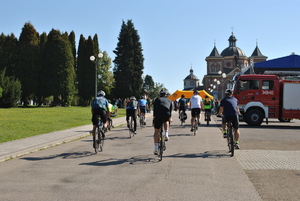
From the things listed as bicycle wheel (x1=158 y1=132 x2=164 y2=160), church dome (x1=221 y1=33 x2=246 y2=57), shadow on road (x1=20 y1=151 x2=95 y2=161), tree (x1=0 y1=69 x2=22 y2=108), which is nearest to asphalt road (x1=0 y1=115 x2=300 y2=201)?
shadow on road (x1=20 y1=151 x2=95 y2=161)

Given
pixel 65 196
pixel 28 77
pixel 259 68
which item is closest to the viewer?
pixel 65 196

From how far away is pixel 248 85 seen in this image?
22.2 metres

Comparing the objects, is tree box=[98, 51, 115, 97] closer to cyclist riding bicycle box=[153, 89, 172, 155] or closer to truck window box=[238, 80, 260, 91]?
truck window box=[238, 80, 260, 91]

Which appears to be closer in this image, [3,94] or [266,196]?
[266,196]

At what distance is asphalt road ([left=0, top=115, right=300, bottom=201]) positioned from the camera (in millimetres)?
5910

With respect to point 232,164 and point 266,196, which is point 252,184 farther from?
point 232,164

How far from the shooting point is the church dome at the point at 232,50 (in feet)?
463


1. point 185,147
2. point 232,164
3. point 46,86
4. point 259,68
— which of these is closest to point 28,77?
point 46,86

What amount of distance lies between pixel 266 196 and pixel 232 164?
10.1ft

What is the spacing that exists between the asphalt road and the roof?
16245 millimetres

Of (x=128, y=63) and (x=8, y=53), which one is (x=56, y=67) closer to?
(x=8, y=53)

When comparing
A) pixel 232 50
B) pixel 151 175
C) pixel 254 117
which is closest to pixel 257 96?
pixel 254 117

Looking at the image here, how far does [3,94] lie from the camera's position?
4600 centimetres

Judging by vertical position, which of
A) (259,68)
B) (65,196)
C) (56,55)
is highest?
(56,55)
